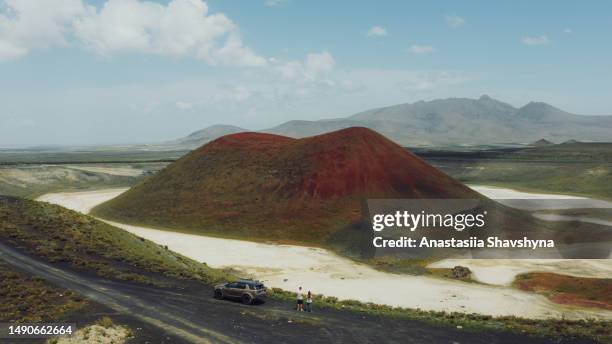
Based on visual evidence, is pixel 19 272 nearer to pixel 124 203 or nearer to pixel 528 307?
pixel 528 307

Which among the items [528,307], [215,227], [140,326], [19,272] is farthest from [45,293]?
[215,227]

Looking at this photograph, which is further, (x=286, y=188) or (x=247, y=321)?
(x=286, y=188)

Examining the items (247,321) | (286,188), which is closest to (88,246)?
(247,321)

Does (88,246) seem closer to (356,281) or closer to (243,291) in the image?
(243,291)

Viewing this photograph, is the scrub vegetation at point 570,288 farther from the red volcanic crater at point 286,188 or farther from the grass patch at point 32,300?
the grass patch at point 32,300

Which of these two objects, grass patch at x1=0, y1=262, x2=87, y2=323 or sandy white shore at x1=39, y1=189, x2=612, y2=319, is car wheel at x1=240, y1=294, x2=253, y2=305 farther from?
grass patch at x1=0, y1=262, x2=87, y2=323

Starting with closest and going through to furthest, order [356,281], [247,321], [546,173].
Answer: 1. [247,321]
2. [356,281]
3. [546,173]
